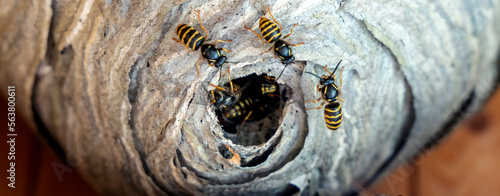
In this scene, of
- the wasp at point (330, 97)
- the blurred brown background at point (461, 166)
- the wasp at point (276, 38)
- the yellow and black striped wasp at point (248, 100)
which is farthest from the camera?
the blurred brown background at point (461, 166)

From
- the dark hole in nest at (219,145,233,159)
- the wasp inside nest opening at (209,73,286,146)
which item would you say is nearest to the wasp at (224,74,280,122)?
the wasp inside nest opening at (209,73,286,146)

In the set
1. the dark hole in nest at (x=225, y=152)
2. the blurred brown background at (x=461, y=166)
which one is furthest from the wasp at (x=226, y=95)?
the blurred brown background at (x=461, y=166)

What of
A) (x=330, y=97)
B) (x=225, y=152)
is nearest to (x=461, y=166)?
(x=330, y=97)

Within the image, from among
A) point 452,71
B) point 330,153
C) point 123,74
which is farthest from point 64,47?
point 452,71

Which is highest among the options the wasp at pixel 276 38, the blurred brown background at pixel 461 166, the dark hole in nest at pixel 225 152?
the wasp at pixel 276 38

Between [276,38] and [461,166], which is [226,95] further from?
[461,166]

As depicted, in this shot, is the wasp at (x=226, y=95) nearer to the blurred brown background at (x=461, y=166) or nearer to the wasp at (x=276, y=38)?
the wasp at (x=276, y=38)

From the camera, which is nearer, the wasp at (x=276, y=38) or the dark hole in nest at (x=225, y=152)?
the wasp at (x=276, y=38)

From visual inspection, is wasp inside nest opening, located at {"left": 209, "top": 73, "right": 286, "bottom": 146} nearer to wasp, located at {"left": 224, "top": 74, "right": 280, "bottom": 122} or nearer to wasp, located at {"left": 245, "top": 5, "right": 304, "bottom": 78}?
wasp, located at {"left": 224, "top": 74, "right": 280, "bottom": 122}
